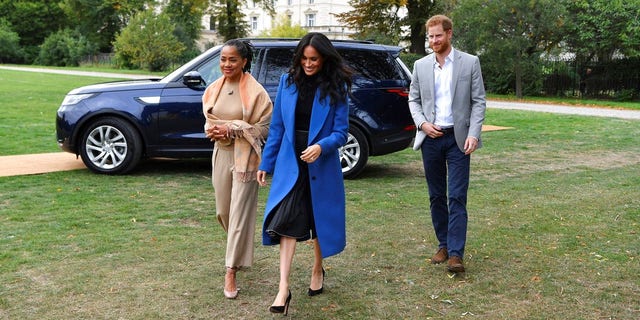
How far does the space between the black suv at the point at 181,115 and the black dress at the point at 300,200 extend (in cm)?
471

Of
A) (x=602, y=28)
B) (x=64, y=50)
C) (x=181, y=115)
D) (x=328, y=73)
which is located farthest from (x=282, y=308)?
(x=64, y=50)

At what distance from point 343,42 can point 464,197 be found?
16.3 ft

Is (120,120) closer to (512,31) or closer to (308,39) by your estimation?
(308,39)

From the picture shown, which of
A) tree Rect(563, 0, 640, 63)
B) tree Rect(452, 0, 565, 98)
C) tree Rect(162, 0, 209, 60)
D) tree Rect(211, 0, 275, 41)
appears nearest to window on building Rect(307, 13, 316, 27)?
tree Rect(162, 0, 209, 60)

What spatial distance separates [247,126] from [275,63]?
194 inches

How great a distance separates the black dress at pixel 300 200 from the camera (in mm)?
4570

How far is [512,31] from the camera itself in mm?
28172

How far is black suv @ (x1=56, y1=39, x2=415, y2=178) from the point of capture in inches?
369

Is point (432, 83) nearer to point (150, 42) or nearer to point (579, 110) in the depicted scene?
point (579, 110)

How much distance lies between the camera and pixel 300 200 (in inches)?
181

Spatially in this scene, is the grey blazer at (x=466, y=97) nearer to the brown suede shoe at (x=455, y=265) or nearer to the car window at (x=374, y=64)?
the brown suede shoe at (x=455, y=265)

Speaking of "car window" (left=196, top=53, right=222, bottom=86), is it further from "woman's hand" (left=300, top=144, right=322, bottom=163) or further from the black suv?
"woman's hand" (left=300, top=144, right=322, bottom=163)

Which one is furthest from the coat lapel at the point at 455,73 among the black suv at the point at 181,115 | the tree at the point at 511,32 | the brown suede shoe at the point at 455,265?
the tree at the point at 511,32

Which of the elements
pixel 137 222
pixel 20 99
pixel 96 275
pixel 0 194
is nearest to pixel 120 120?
pixel 0 194
